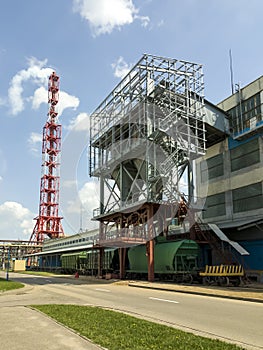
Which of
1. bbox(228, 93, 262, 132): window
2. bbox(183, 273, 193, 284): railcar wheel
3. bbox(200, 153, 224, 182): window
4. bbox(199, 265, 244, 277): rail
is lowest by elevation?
bbox(183, 273, 193, 284): railcar wheel

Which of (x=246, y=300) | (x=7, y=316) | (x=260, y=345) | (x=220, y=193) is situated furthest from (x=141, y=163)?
(x=260, y=345)

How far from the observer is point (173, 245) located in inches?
1277

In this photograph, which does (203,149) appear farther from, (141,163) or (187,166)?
(141,163)

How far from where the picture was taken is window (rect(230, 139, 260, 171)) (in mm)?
35156

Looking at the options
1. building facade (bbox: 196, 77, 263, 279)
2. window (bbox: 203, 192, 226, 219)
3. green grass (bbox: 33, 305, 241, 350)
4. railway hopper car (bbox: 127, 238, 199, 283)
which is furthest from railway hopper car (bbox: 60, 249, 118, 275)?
green grass (bbox: 33, 305, 241, 350)

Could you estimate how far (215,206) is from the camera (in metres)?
40.4

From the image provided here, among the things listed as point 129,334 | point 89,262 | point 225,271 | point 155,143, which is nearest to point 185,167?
point 155,143

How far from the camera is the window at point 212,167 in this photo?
4041 cm

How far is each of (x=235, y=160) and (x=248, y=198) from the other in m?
4.63

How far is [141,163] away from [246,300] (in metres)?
22.5

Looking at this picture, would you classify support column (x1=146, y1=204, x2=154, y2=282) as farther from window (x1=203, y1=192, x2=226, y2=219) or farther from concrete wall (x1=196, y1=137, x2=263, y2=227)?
window (x1=203, y1=192, x2=226, y2=219)

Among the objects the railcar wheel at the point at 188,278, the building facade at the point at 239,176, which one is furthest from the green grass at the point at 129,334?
the building facade at the point at 239,176

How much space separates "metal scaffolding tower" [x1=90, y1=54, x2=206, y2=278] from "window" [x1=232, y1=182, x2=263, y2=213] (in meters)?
4.69

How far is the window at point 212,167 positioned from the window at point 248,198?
3724 mm
